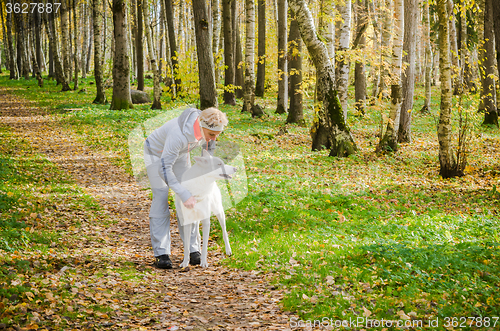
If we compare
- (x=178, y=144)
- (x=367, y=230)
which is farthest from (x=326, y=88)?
(x=178, y=144)

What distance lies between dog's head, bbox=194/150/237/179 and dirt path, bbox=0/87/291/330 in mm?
1590

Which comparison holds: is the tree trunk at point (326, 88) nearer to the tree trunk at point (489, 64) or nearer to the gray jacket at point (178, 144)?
the gray jacket at point (178, 144)

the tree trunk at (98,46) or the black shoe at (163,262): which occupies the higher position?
the tree trunk at (98,46)

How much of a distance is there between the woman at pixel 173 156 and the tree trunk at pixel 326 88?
7720 mm

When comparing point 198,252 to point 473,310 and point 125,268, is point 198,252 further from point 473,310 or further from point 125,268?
point 473,310

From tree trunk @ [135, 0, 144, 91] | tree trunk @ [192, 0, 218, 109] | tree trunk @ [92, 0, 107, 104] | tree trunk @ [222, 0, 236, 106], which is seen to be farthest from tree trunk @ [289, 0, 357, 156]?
tree trunk @ [92, 0, 107, 104]

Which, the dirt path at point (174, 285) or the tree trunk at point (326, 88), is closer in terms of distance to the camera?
the dirt path at point (174, 285)

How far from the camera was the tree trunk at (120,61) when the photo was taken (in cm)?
1908

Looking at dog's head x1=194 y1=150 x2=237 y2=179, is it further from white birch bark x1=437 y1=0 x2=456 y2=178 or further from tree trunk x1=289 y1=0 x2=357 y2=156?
white birch bark x1=437 y1=0 x2=456 y2=178

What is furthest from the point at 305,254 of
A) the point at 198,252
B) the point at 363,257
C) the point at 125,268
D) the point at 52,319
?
the point at 52,319

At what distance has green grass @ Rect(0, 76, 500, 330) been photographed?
464 centimetres

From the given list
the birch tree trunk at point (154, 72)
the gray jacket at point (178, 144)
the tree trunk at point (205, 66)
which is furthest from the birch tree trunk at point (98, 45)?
the gray jacket at point (178, 144)

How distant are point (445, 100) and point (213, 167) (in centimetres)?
897

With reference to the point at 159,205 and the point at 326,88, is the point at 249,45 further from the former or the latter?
the point at 159,205
